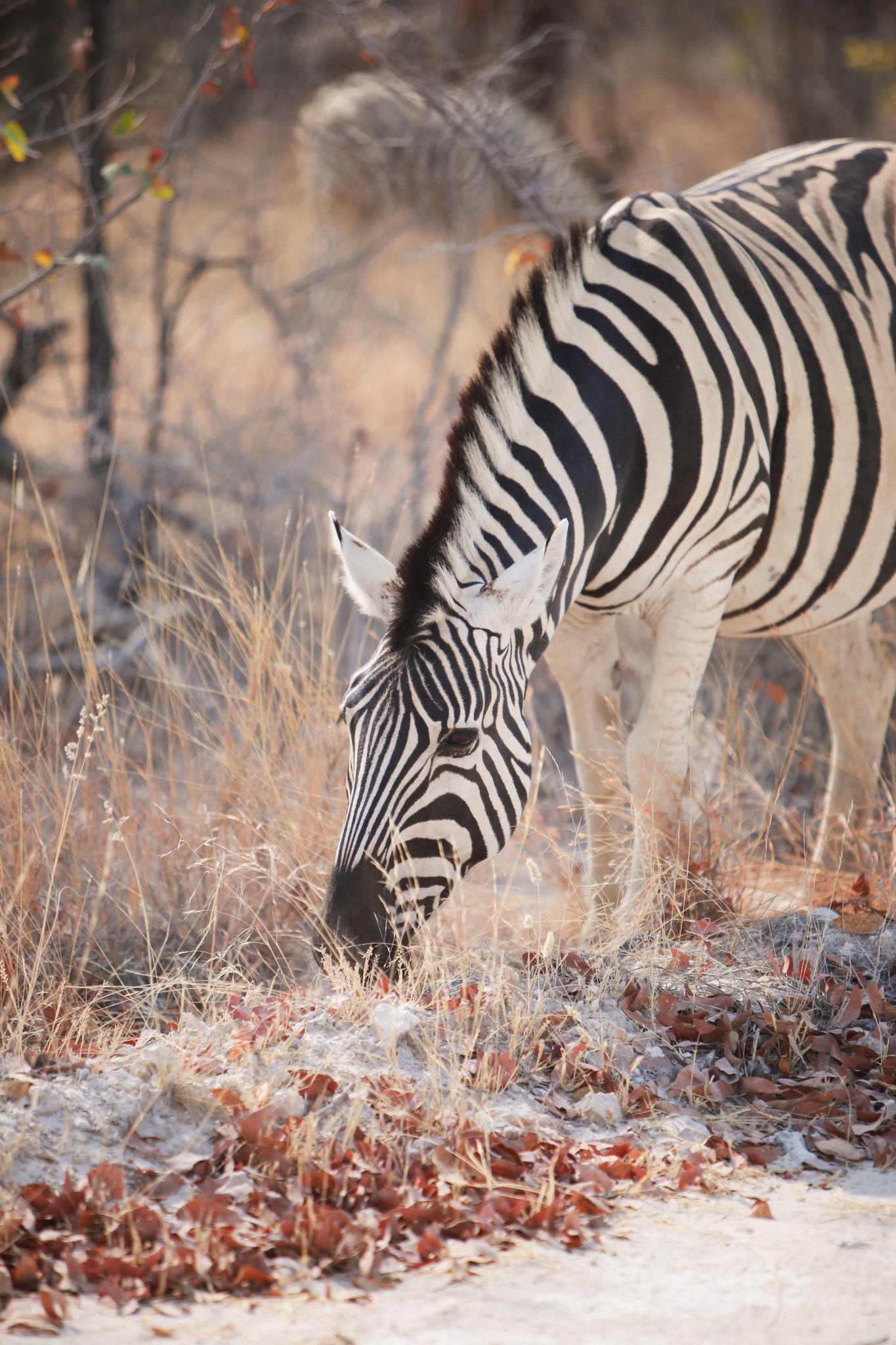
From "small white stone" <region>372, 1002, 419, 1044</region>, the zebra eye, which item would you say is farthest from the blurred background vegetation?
the zebra eye

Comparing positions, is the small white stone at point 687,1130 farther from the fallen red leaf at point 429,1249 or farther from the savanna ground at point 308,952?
the fallen red leaf at point 429,1249

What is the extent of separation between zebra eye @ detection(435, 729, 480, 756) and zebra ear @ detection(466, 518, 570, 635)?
260 mm

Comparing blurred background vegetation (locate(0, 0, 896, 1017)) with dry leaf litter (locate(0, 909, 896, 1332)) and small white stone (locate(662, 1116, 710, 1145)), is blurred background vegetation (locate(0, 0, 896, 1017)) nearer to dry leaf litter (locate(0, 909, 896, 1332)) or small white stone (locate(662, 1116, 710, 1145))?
dry leaf litter (locate(0, 909, 896, 1332))

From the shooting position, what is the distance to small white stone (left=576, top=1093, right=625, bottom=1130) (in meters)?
2.64

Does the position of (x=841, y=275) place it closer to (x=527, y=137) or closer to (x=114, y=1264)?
(x=114, y=1264)

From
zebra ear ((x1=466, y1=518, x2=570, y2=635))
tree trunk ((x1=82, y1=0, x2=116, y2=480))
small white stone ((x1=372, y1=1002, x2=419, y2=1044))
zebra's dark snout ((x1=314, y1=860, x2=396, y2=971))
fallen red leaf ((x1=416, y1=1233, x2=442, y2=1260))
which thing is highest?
tree trunk ((x1=82, y1=0, x2=116, y2=480))

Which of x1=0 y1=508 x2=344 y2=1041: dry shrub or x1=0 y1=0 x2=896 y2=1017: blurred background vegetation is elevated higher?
x1=0 y1=0 x2=896 y2=1017: blurred background vegetation

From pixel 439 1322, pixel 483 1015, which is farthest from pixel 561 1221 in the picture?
pixel 483 1015

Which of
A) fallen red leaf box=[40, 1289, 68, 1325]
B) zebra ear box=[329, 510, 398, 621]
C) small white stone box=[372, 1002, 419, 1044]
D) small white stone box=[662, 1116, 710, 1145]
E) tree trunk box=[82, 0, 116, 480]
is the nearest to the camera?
fallen red leaf box=[40, 1289, 68, 1325]

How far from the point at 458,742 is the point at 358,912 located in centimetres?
47

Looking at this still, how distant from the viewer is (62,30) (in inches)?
305

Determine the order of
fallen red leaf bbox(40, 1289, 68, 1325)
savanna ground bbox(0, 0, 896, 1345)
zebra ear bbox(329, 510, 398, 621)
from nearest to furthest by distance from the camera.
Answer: fallen red leaf bbox(40, 1289, 68, 1325), savanna ground bbox(0, 0, 896, 1345), zebra ear bbox(329, 510, 398, 621)

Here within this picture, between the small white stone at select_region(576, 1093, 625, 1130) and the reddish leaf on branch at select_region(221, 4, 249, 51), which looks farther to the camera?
the reddish leaf on branch at select_region(221, 4, 249, 51)

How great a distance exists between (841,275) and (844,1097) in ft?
8.49
